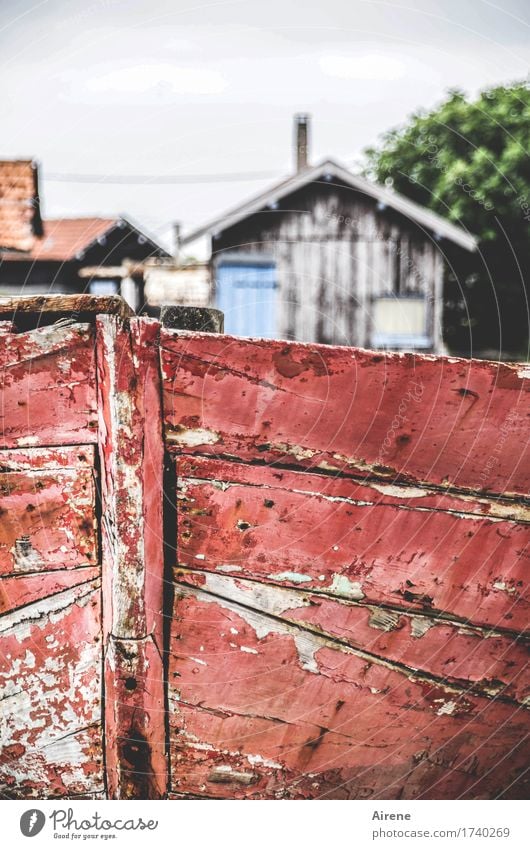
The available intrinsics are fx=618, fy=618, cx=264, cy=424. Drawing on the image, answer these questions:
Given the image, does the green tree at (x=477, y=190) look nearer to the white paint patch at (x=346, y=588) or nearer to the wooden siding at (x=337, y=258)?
the wooden siding at (x=337, y=258)

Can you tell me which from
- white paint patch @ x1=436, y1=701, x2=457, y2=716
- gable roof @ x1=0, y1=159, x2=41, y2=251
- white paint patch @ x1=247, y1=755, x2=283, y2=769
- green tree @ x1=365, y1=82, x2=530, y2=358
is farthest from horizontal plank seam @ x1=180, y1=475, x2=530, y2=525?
green tree @ x1=365, y1=82, x2=530, y2=358

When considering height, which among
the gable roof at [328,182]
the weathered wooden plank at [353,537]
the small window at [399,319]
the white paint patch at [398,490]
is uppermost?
the gable roof at [328,182]

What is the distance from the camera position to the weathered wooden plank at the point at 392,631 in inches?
58.4

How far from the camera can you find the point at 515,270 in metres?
13.6

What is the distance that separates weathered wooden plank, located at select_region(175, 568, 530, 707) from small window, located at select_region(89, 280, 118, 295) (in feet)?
27.3

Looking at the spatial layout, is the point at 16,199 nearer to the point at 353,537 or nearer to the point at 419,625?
the point at 353,537

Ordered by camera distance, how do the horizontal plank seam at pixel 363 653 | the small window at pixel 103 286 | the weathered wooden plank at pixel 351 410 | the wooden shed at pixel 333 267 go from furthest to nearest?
the small window at pixel 103 286 → the wooden shed at pixel 333 267 → the horizontal plank seam at pixel 363 653 → the weathered wooden plank at pixel 351 410

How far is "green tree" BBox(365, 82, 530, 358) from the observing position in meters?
11.3

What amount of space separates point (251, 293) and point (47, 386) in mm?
6705

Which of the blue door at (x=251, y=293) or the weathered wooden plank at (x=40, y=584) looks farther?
the blue door at (x=251, y=293)

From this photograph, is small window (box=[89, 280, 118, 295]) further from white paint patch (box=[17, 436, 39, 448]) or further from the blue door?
white paint patch (box=[17, 436, 39, 448])

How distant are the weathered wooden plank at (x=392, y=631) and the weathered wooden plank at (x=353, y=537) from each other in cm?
3

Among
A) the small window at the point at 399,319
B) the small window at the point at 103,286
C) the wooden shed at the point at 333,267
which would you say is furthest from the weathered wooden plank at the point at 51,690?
the small window at the point at 103,286

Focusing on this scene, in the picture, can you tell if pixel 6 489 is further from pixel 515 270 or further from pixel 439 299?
pixel 515 270
